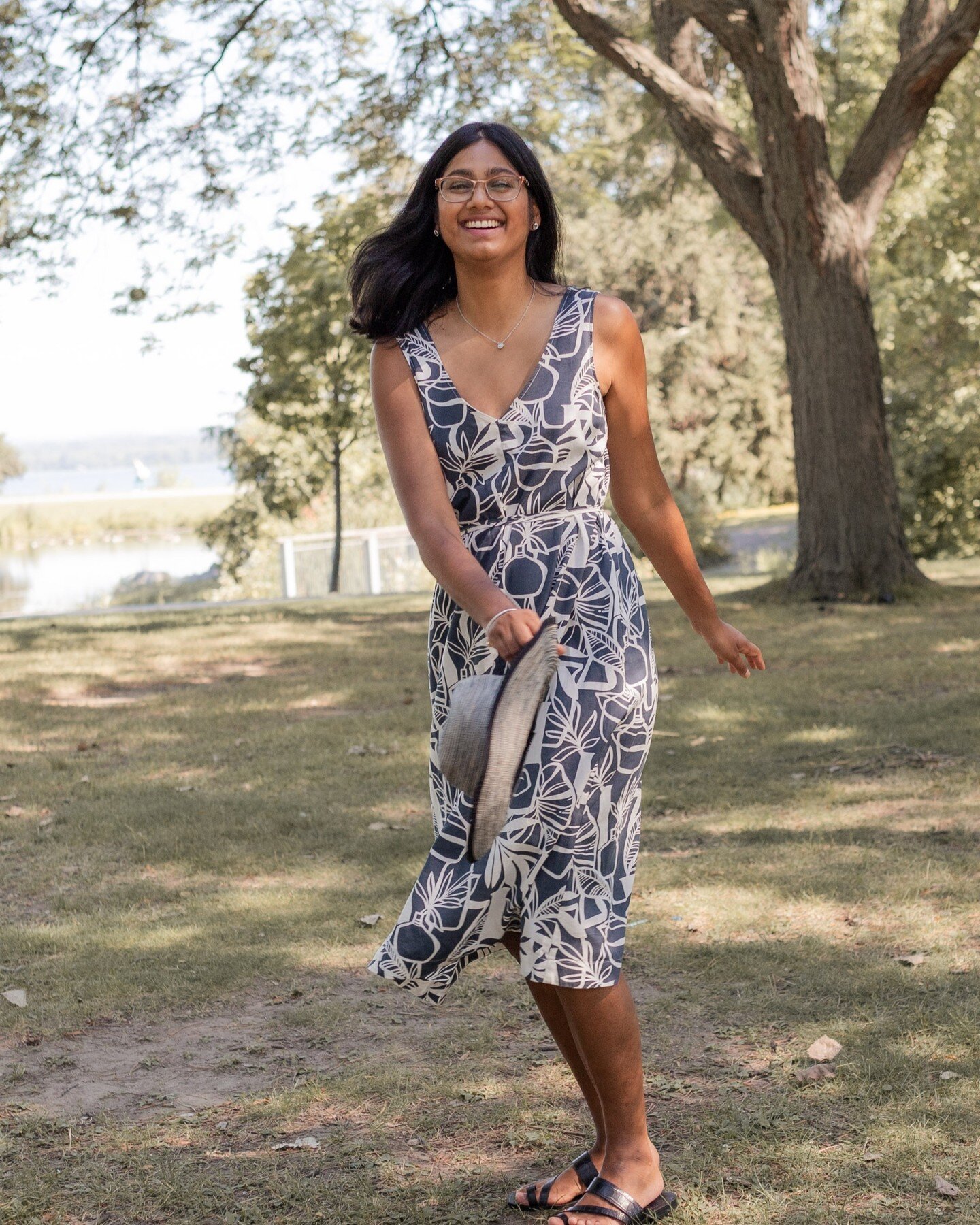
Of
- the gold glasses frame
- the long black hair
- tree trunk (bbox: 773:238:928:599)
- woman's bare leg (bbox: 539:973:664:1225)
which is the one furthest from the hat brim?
tree trunk (bbox: 773:238:928:599)

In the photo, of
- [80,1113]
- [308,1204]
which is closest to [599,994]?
[308,1204]

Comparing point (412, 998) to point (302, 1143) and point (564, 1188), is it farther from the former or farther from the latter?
point (564, 1188)

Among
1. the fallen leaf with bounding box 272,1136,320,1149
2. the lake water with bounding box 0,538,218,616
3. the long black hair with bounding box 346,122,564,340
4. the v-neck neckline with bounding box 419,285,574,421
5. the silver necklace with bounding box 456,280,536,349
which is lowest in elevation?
the lake water with bounding box 0,538,218,616

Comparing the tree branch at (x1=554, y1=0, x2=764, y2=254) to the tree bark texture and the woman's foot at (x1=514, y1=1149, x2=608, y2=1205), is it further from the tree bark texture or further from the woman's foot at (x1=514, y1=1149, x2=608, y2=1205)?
the woman's foot at (x1=514, y1=1149, x2=608, y2=1205)

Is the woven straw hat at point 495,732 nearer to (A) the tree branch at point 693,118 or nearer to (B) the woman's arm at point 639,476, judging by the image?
(B) the woman's arm at point 639,476

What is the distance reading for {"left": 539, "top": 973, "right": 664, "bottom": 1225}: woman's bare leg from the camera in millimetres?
2662

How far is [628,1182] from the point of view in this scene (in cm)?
276

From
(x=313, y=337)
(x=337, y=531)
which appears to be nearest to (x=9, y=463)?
(x=337, y=531)

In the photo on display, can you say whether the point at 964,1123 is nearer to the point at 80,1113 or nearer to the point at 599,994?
the point at 599,994

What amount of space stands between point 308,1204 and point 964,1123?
144 cm

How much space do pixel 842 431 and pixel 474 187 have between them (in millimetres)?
9668

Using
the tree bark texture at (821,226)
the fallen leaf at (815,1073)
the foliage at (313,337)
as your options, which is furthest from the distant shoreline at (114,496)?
the fallen leaf at (815,1073)

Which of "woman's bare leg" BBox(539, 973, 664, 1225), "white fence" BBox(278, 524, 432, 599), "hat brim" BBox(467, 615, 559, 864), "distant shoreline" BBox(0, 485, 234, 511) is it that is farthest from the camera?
"distant shoreline" BBox(0, 485, 234, 511)

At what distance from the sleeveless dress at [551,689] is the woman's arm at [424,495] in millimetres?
31
